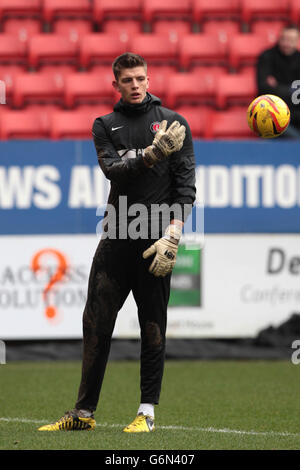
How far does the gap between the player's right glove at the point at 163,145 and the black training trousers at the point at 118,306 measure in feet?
1.56

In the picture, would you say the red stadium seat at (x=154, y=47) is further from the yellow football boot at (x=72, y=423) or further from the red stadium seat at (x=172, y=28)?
the yellow football boot at (x=72, y=423)

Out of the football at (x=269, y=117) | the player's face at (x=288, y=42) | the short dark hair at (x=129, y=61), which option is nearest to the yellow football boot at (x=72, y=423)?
the short dark hair at (x=129, y=61)

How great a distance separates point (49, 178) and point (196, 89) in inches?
121

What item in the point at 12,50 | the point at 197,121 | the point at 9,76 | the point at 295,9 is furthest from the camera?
the point at 295,9

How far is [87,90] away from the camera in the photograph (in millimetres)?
11312

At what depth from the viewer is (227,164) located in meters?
9.04

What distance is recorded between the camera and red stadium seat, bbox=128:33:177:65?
1170 centimetres

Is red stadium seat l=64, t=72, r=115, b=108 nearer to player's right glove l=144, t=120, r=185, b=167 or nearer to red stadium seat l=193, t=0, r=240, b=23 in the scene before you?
red stadium seat l=193, t=0, r=240, b=23

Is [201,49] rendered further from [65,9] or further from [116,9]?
[65,9]

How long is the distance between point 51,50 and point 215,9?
2.24 meters

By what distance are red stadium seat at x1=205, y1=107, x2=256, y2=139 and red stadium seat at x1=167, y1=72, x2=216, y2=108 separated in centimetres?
52

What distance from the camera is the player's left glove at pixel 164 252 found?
15.7 feet

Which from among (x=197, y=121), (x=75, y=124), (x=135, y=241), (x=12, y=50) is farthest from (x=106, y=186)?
(x=135, y=241)
